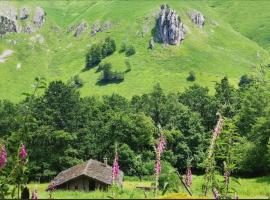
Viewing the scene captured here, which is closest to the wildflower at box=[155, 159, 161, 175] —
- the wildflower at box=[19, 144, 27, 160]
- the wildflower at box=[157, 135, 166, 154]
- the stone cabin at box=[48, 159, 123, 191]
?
the wildflower at box=[157, 135, 166, 154]

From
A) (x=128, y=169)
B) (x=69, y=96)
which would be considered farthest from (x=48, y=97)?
(x=128, y=169)

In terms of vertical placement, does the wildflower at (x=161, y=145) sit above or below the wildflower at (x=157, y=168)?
above

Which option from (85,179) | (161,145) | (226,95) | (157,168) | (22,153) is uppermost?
(226,95)

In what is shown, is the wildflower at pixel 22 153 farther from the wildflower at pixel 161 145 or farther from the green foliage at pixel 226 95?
the green foliage at pixel 226 95

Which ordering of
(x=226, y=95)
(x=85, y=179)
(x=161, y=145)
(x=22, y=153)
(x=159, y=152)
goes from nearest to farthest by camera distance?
(x=22, y=153) < (x=159, y=152) < (x=161, y=145) < (x=85, y=179) < (x=226, y=95)

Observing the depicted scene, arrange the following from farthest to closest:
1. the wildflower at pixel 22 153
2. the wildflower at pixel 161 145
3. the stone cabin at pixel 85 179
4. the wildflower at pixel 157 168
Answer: the stone cabin at pixel 85 179, the wildflower at pixel 161 145, the wildflower at pixel 157 168, the wildflower at pixel 22 153

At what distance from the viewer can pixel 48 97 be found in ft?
367

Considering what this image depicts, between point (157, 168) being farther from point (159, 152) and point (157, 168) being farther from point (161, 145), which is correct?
point (161, 145)

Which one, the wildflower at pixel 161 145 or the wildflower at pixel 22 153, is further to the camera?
the wildflower at pixel 161 145

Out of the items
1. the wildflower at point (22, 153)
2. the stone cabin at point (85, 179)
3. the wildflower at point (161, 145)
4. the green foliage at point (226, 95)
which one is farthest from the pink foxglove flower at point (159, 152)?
the green foliage at point (226, 95)

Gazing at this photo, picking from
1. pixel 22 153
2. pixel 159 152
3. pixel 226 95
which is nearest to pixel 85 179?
pixel 159 152

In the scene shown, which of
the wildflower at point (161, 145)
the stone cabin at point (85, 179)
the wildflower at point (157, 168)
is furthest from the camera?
the stone cabin at point (85, 179)

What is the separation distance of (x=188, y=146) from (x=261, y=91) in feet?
66.9

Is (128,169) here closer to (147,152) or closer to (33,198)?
(147,152)
